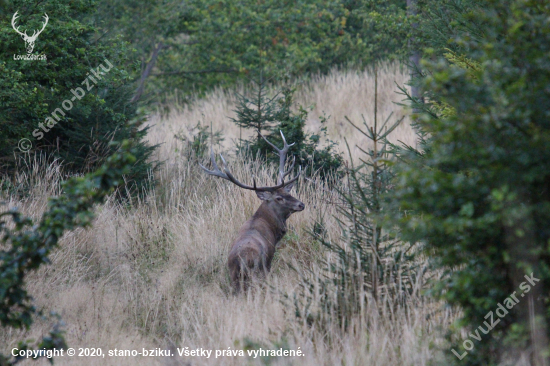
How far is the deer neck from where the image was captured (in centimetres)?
705

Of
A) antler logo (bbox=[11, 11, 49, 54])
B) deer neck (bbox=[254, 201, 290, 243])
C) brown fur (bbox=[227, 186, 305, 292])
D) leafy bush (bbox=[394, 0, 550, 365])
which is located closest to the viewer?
leafy bush (bbox=[394, 0, 550, 365])

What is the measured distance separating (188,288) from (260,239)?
0.98 meters

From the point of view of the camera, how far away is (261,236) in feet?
22.0

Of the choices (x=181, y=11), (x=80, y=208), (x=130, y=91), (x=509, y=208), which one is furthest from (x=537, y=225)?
(x=181, y=11)

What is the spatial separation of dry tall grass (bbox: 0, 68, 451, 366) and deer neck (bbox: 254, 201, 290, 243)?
28 cm

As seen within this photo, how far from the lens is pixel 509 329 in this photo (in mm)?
3656

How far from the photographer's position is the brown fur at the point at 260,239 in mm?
6223

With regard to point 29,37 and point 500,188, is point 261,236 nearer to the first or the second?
point 500,188
